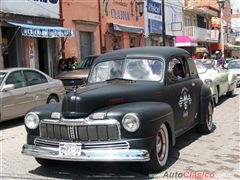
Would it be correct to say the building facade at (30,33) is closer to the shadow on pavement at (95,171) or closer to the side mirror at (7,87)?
the side mirror at (7,87)

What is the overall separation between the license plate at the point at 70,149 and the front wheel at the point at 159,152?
0.89 meters

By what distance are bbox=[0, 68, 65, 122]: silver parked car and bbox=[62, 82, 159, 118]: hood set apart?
4.60 meters

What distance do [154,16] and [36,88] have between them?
Answer: 2201cm

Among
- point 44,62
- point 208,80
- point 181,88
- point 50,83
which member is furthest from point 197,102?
point 44,62

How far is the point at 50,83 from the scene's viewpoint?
1261cm

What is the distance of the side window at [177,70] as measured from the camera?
7.28 metres

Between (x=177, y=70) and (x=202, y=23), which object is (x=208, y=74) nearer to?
(x=177, y=70)

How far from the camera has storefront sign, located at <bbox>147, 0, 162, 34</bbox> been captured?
3191 cm

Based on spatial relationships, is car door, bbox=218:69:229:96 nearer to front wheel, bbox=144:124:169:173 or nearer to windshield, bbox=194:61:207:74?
windshield, bbox=194:61:207:74

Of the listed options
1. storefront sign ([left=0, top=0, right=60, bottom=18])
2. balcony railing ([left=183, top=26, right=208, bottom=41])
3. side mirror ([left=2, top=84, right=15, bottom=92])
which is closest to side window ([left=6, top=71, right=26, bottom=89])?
side mirror ([left=2, top=84, right=15, bottom=92])

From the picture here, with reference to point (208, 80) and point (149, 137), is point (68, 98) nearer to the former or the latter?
Result: point (149, 137)

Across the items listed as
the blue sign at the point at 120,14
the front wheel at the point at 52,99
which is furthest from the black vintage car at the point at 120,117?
the blue sign at the point at 120,14

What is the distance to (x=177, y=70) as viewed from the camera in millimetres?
7715

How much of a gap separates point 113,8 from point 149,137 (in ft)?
71.5
